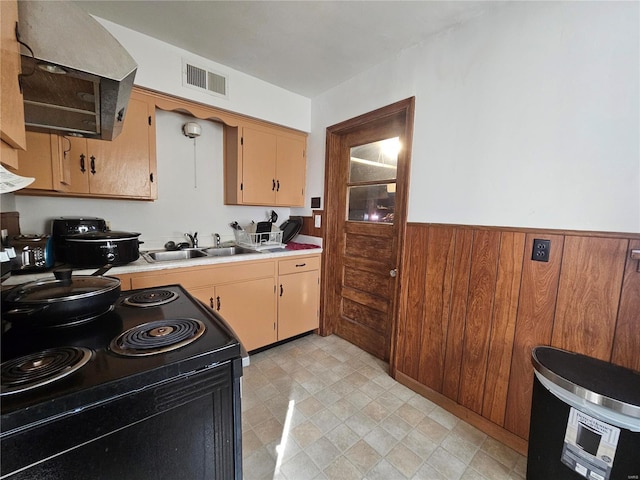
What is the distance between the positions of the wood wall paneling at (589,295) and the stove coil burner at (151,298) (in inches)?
72.9

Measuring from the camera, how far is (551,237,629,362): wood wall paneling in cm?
120

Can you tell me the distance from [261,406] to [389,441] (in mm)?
822

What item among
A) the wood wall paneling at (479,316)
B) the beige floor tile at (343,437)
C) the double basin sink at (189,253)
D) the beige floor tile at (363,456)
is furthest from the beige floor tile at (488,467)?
the double basin sink at (189,253)

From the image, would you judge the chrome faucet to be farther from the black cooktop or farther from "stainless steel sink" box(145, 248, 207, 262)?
the black cooktop

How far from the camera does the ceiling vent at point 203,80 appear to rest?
81.2 inches

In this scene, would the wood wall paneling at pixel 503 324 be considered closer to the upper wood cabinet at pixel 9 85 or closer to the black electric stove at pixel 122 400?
the black electric stove at pixel 122 400

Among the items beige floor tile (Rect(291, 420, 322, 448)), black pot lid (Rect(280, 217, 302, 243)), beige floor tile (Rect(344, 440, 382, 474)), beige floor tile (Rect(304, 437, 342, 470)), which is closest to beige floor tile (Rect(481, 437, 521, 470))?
beige floor tile (Rect(344, 440, 382, 474))

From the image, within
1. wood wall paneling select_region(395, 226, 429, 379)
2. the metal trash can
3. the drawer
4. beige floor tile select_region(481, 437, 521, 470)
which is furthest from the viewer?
the drawer

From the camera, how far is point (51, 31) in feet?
2.40

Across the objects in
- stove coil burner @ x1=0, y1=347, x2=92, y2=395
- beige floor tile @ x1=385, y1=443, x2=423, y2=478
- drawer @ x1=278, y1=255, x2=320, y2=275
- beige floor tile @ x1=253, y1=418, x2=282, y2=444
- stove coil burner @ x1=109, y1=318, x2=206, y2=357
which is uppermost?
stove coil burner @ x1=0, y1=347, x2=92, y2=395

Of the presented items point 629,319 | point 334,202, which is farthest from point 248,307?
point 629,319

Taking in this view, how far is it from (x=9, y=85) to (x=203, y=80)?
5.69ft

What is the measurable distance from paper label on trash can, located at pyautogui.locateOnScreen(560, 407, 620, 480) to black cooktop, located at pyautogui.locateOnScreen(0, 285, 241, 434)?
4.43 ft

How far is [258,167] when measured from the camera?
2572 millimetres
